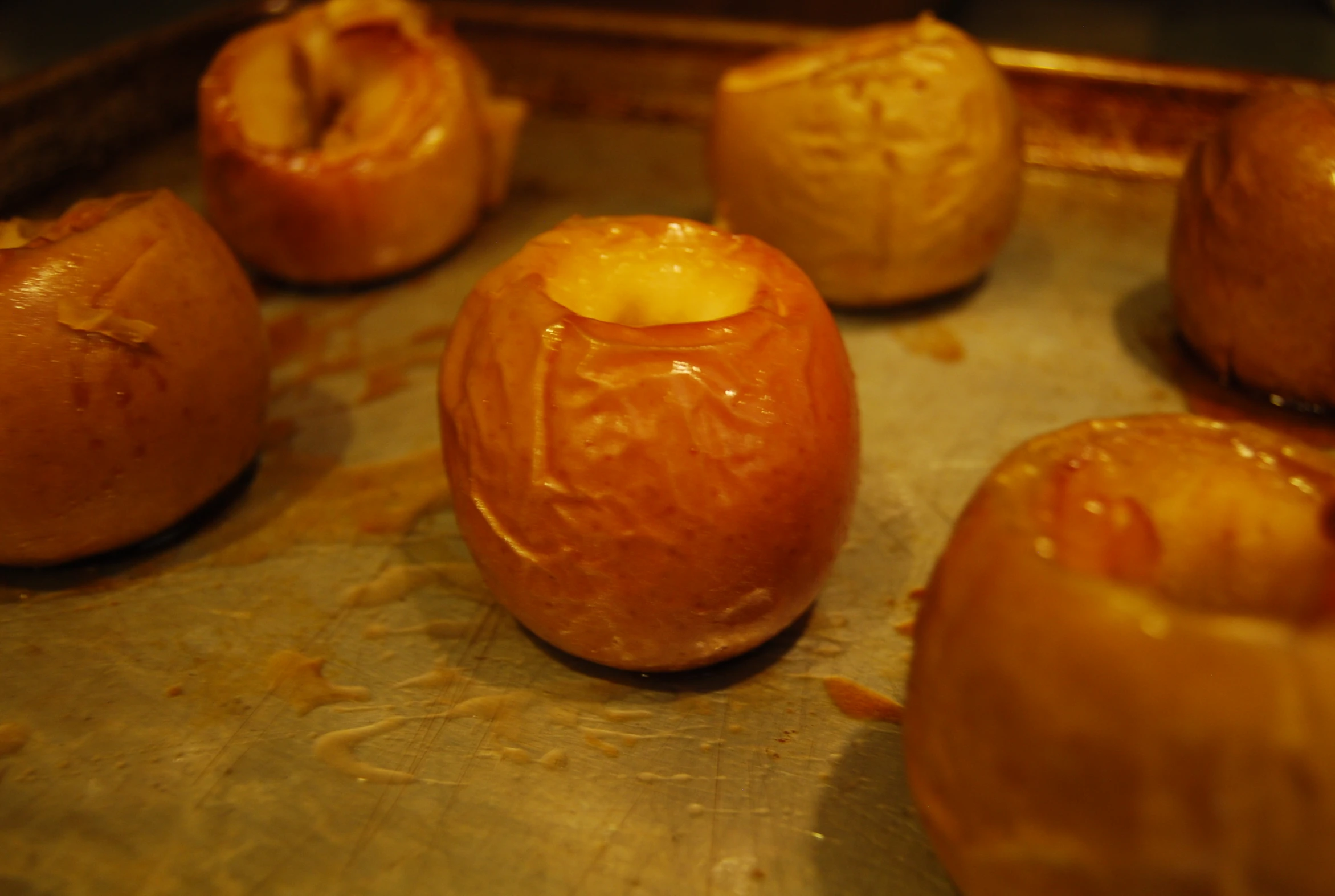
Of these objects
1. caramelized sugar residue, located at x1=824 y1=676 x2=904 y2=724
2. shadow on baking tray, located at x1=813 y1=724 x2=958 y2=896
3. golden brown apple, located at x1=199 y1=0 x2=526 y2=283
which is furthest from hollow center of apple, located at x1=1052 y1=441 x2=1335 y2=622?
golden brown apple, located at x1=199 y1=0 x2=526 y2=283

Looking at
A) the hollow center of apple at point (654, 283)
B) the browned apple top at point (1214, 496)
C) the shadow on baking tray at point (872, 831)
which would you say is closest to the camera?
the browned apple top at point (1214, 496)

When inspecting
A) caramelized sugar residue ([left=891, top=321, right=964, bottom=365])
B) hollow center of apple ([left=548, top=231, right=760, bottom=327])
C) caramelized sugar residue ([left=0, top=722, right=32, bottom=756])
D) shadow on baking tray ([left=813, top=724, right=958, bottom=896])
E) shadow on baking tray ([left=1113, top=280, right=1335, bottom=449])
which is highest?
hollow center of apple ([left=548, top=231, right=760, bottom=327])

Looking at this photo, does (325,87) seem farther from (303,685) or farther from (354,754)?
(354,754)

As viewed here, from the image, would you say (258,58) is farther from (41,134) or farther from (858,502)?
(858,502)

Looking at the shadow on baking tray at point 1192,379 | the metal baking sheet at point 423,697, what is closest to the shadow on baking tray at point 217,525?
the metal baking sheet at point 423,697

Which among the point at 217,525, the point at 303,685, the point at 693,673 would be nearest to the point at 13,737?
the point at 303,685

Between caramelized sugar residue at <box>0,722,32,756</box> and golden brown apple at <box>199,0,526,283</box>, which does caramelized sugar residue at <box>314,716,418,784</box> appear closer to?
caramelized sugar residue at <box>0,722,32,756</box>

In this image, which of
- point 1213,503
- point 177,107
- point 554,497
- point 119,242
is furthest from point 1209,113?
point 177,107

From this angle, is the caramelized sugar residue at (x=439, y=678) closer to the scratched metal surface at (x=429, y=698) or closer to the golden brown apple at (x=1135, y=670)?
the scratched metal surface at (x=429, y=698)
